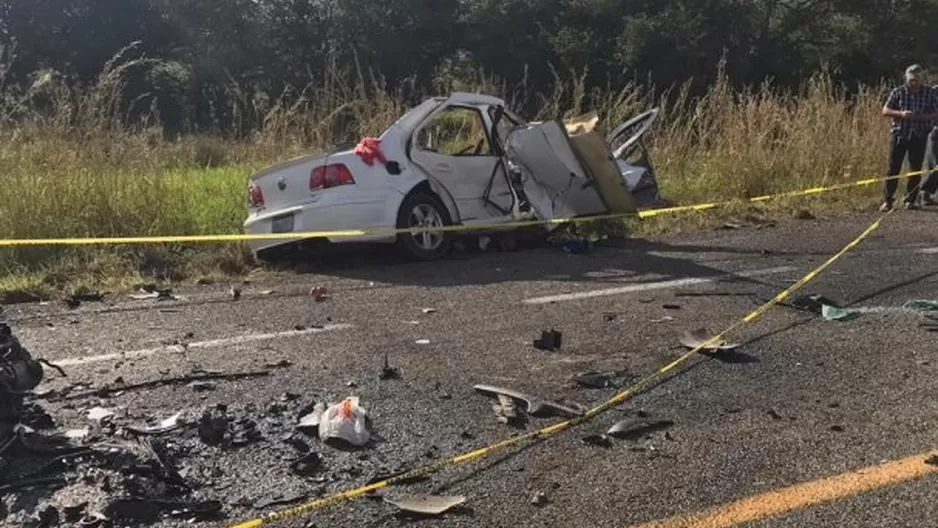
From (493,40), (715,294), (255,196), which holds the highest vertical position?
(493,40)

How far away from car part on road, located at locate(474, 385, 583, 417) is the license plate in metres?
4.40

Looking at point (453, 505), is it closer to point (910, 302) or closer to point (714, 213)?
point (910, 302)

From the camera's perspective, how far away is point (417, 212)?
9.43 meters

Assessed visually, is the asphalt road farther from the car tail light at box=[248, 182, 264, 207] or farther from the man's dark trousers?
the man's dark trousers

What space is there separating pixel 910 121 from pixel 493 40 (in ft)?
92.7

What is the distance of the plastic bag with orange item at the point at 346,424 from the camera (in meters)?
4.31

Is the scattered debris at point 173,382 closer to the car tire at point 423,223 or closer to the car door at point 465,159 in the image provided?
the car tire at point 423,223

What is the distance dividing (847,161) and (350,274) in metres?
8.77

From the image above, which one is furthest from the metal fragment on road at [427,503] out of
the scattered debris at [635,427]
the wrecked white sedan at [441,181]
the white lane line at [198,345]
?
the wrecked white sedan at [441,181]

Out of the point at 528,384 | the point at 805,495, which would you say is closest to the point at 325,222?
the point at 528,384

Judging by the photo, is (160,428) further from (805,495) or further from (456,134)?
(456,134)

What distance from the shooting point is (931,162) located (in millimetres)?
13016

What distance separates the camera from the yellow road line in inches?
141

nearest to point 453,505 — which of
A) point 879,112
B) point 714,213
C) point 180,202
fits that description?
point 180,202
